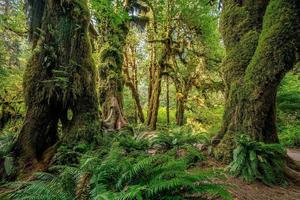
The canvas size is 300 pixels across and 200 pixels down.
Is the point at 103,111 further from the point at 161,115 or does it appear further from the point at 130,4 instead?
the point at 161,115

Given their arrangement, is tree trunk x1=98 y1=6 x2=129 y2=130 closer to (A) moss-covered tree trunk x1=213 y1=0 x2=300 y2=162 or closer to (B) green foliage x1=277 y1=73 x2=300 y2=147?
(A) moss-covered tree trunk x1=213 y1=0 x2=300 y2=162

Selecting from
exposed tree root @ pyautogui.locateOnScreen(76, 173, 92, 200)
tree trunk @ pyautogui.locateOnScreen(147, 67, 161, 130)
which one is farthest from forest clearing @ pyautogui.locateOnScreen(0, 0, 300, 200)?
tree trunk @ pyautogui.locateOnScreen(147, 67, 161, 130)

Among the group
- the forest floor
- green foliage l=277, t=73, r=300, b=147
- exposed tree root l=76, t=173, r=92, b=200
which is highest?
green foliage l=277, t=73, r=300, b=147

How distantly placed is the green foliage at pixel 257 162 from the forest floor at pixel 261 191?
141 mm

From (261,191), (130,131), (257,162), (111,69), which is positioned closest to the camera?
(261,191)

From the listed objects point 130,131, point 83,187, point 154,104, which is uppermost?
point 154,104

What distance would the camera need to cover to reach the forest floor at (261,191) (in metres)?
4.41

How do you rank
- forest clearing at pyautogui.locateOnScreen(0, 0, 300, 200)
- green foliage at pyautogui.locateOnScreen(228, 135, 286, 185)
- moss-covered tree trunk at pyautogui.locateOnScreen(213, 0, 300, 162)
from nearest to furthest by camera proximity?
forest clearing at pyautogui.locateOnScreen(0, 0, 300, 200), green foliage at pyautogui.locateOnScreen(228, 135, 286, 185), moss-covered tree trunk at pyautogui.locateOnScreen(213, 0, 300, 162)

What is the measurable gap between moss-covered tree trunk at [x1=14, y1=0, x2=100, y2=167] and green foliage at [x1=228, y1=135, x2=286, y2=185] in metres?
3.37

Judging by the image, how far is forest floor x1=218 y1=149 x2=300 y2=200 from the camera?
4.41 metres

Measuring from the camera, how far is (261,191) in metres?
4.73

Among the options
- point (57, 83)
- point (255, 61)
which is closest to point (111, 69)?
point (57, 83)

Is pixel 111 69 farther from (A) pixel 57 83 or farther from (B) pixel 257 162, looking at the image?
(B) pixel 257 162

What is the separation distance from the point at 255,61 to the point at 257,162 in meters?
2.09
